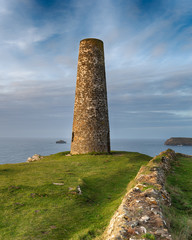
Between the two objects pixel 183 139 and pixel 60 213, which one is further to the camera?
pixel 183 139

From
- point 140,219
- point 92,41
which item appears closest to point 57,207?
point 140,219

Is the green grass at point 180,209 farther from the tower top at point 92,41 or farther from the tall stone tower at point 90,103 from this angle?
the tower top at point 92,41

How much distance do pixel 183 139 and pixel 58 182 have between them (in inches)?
7248

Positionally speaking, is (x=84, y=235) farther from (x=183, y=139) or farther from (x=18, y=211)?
(x=183, y=139)

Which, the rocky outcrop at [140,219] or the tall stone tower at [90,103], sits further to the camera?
the tall stone tower at [90,103]

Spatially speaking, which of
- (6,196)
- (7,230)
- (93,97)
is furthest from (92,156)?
(7,230)

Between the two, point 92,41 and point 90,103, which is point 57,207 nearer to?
point 90,103

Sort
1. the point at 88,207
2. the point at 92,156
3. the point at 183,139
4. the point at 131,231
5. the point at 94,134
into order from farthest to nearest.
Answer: the point at 183,139 → the point at 94,134 → the point at 92,156 → the point at 88,207 → the point at 131,231

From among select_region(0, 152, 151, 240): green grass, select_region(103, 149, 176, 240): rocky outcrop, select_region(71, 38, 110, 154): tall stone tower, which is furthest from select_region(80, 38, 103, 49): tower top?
select_region(103, 149, 176, 240): rocky outcrop

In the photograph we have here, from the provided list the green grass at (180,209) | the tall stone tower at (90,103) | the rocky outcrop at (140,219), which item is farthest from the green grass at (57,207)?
the tall stone tower at (90,103)

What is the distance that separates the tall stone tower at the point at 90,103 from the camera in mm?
25938

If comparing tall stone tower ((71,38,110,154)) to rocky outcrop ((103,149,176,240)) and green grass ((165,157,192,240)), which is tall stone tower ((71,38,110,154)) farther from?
rocky outcrop ((103,149,176,240))

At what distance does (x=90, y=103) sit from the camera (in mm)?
26172

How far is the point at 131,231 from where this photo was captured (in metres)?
4.82
